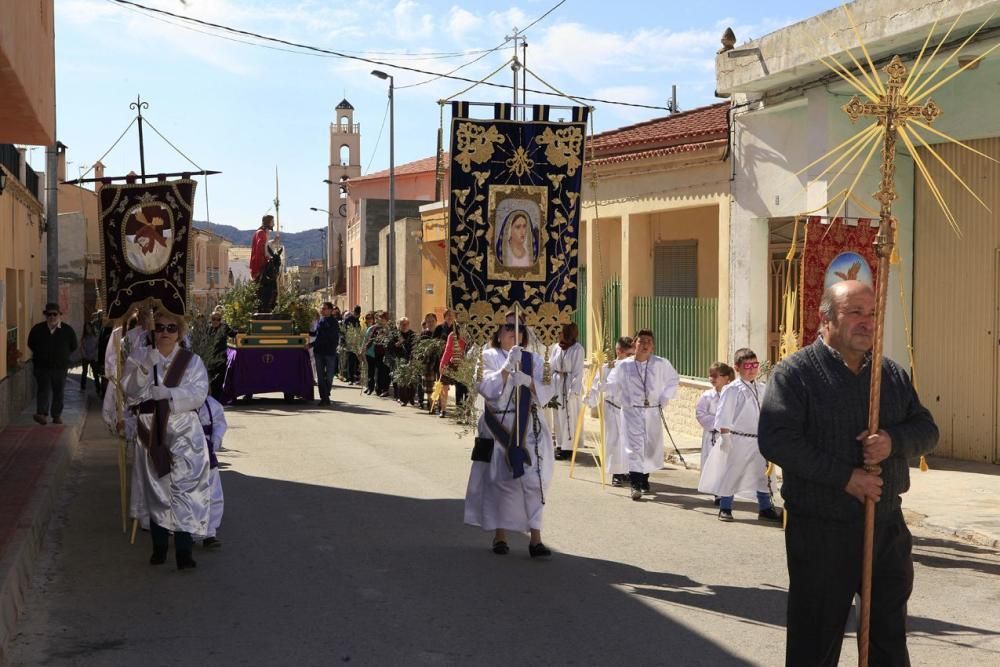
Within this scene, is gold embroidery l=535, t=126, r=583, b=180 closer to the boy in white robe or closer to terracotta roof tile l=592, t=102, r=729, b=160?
the boy in white robe

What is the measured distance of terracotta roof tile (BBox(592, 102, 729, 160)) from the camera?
1788 cm

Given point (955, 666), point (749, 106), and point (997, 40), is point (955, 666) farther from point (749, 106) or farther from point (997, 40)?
point (749, 106)

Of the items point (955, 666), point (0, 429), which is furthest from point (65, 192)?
point (955, 666)

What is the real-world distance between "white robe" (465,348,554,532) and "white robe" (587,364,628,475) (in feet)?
9.19

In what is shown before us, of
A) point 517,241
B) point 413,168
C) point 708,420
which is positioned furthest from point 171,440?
point 413,168

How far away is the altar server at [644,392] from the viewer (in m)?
11.9

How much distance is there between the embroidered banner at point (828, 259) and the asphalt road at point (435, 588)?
1.96m

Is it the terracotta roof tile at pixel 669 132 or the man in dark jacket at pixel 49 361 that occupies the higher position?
the terracotta roof tile at pixel 669 132

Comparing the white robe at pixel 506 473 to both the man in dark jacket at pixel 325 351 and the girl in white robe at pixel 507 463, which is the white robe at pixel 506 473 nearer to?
the girl in white robe at pixel 507 463

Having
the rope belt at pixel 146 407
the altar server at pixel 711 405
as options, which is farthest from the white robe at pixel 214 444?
the altar server at pixel 711 405

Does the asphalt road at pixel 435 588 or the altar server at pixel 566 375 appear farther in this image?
the altar server at pixel 566 375

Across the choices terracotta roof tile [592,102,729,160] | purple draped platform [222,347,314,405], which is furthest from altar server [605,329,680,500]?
purple draped platform [222,347,314,405]

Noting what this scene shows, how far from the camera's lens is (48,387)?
1700 cm

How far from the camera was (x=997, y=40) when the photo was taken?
11.3 m
